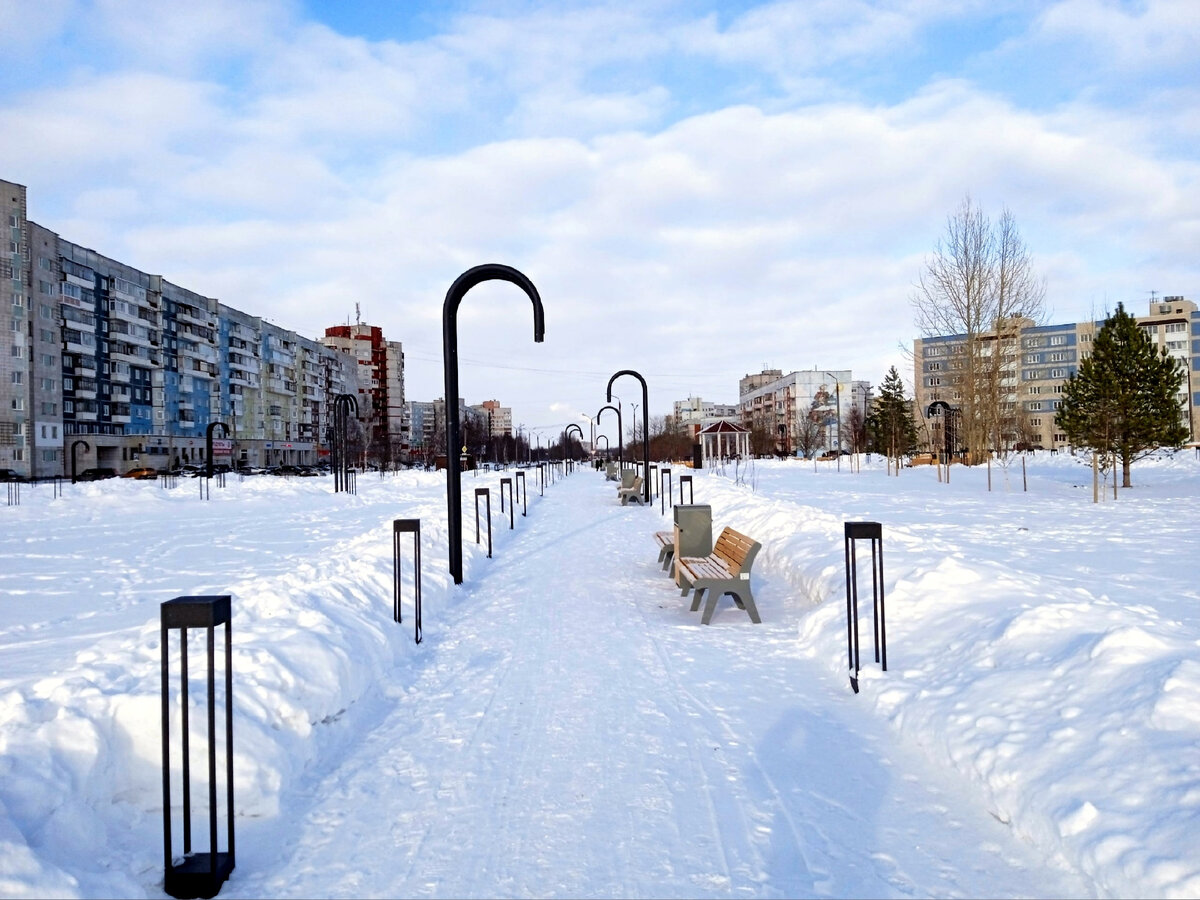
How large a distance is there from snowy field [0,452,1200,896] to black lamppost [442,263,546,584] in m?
1.12

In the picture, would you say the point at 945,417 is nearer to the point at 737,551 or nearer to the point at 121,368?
the point at 737,551

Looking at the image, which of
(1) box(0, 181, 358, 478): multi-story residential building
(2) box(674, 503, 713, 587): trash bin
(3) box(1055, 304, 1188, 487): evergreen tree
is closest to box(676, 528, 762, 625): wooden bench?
(2) box(674, 503, 713, 587): trash bin

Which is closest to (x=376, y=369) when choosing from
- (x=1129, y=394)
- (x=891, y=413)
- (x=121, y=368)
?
(x=121, y=368)

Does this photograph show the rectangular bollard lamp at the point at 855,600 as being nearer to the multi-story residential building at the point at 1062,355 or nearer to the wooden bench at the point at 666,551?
the wooden bench at the point at 666,551

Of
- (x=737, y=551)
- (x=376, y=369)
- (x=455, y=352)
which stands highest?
(x=376, y=369)

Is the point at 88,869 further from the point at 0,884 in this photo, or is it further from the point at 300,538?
the point at 300,538

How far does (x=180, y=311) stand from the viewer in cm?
8381

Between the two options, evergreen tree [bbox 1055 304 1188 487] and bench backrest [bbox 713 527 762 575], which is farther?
evergreen tree [bbox 1055 304 1188 487]

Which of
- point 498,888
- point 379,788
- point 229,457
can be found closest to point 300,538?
point 379,788

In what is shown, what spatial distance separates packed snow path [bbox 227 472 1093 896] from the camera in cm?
316

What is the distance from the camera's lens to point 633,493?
2334 cm

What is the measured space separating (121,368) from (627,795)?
8358 centimetres

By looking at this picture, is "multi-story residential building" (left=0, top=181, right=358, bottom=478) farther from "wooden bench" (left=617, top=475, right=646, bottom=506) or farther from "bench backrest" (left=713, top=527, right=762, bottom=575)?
"bench backrest" (left=713, top=527, right=762, bottom=575)

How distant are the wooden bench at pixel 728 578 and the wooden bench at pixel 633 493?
14438 mm
